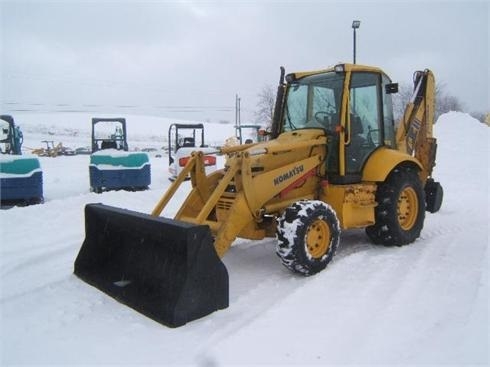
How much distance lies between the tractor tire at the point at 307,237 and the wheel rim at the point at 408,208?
5.52ft

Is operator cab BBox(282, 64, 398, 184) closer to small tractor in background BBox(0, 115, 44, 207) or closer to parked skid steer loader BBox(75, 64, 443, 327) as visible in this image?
parked skid steer loader BBox(75, 64, 443, 327)

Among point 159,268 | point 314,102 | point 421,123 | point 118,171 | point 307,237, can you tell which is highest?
point 314,102

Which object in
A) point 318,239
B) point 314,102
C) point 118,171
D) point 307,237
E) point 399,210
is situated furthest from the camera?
point 118,171

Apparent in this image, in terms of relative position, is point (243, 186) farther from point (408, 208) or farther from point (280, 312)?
point (408, 208)

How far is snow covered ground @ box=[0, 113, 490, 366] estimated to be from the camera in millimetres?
3291

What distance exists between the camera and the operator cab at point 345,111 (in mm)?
5672

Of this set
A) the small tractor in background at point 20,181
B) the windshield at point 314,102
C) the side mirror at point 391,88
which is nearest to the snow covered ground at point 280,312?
the windshield at point 314,102

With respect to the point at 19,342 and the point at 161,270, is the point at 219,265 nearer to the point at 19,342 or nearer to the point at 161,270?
the point at 161,270

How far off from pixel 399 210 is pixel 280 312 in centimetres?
308

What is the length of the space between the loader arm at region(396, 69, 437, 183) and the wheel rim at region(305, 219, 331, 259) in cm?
301

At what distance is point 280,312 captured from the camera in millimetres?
3992

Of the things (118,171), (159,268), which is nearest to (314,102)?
(159,268)

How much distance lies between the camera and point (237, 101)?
44.3 meters

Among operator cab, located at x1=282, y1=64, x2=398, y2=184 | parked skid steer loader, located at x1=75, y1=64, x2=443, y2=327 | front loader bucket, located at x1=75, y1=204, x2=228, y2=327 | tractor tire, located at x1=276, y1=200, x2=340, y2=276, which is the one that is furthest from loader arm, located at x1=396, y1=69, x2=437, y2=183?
front loader bucket, located at x1=75, y1=204, x2=228, y2=327
